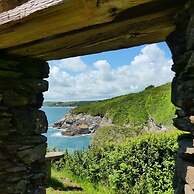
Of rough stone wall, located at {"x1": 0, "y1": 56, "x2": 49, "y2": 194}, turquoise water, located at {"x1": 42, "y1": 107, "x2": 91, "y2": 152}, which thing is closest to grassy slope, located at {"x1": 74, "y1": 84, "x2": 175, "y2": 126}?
turquoise water, located at {"x1": 42, "y1": 107, "x2": 91, "y2": 152}

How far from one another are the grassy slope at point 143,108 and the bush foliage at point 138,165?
61.8 ft

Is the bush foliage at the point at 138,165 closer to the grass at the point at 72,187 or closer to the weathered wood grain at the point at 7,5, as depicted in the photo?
the grass at the point at 72,187

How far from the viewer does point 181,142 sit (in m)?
3.71

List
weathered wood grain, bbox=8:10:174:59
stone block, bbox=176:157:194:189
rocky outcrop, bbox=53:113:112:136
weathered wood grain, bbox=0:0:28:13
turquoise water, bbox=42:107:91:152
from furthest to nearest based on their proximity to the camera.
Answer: rocky outcrop, bbox=53:113:112:136 < turquoise water, bbox=42:107:91:152 < weathered wood grain, bbox=0:0:28:13 < weathered wood grain, bbox=8:10:174:59 < stone block, bbox=176:157:194:189

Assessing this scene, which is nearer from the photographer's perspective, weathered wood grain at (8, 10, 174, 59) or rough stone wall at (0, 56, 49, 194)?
weathered wood grain at (8, 10, 174, 59)

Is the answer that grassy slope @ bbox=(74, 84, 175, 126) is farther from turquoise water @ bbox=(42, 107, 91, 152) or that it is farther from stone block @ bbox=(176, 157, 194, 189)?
stone block @ bbox=(176, 157, 194, 189)

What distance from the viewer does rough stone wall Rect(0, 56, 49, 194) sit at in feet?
16.2

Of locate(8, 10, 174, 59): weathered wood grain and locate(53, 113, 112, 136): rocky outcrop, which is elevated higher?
locate(8, 10, 174, 59): weathered wood grain

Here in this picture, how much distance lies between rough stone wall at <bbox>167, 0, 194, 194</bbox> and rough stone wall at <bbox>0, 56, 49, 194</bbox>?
6.88ft

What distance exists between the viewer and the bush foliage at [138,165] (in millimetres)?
8844

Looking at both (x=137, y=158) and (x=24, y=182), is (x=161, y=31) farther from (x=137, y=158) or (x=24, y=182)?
(x=137, y=158)

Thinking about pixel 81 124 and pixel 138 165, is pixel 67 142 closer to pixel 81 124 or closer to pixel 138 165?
pixel 81 124

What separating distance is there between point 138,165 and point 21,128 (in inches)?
195

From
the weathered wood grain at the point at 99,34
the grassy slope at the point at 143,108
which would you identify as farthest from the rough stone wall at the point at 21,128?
the grassy slope at the point at 143,108
